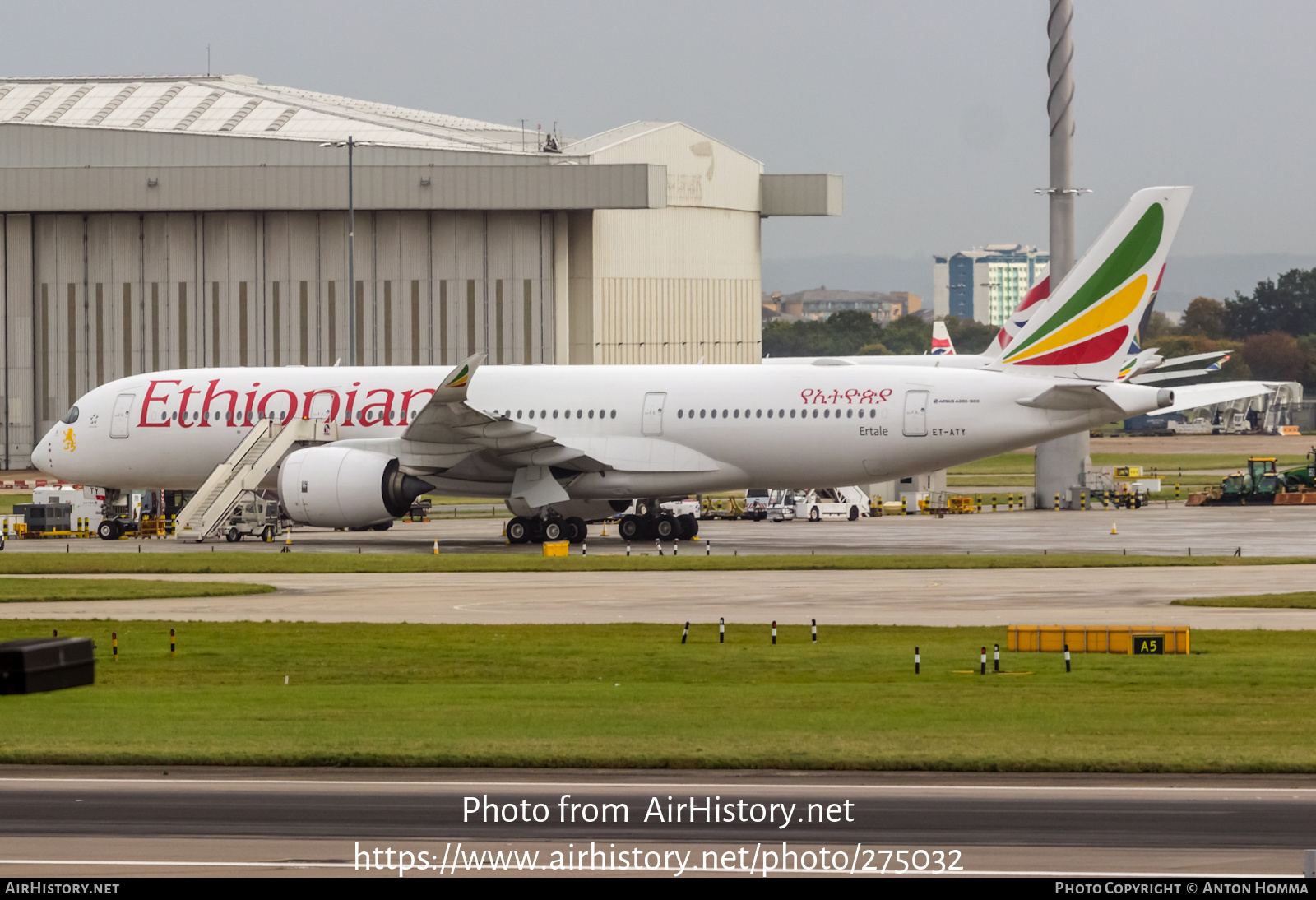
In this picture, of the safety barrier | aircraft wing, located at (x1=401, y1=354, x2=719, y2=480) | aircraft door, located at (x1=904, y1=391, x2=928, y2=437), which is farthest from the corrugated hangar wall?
the safety barrier

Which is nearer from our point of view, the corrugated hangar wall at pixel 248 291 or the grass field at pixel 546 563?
the grass field at pixel 546 563

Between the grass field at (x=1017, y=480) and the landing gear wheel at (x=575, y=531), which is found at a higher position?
the landing gear wheel at (x=575, y=531)

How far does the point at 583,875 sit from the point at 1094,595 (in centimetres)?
2114

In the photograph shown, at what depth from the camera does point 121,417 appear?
50.6 metres

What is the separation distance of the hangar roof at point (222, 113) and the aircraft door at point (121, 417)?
4319cm

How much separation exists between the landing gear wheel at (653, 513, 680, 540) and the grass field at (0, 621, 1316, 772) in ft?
65.7

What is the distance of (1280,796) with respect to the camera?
49.9 ft

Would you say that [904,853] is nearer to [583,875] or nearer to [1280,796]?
[583,875]

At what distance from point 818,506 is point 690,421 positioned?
61.9ft

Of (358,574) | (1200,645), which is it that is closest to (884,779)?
(1200,645)

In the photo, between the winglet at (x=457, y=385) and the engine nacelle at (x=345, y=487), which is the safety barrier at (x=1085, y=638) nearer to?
the winglet at (x=457, y=385)

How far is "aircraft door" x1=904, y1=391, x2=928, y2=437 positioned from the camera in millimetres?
43812

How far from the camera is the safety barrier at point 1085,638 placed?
2486cm

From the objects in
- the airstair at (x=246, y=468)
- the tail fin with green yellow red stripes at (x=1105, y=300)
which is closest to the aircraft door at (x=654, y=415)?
the airstair at (x=246, y=468)
